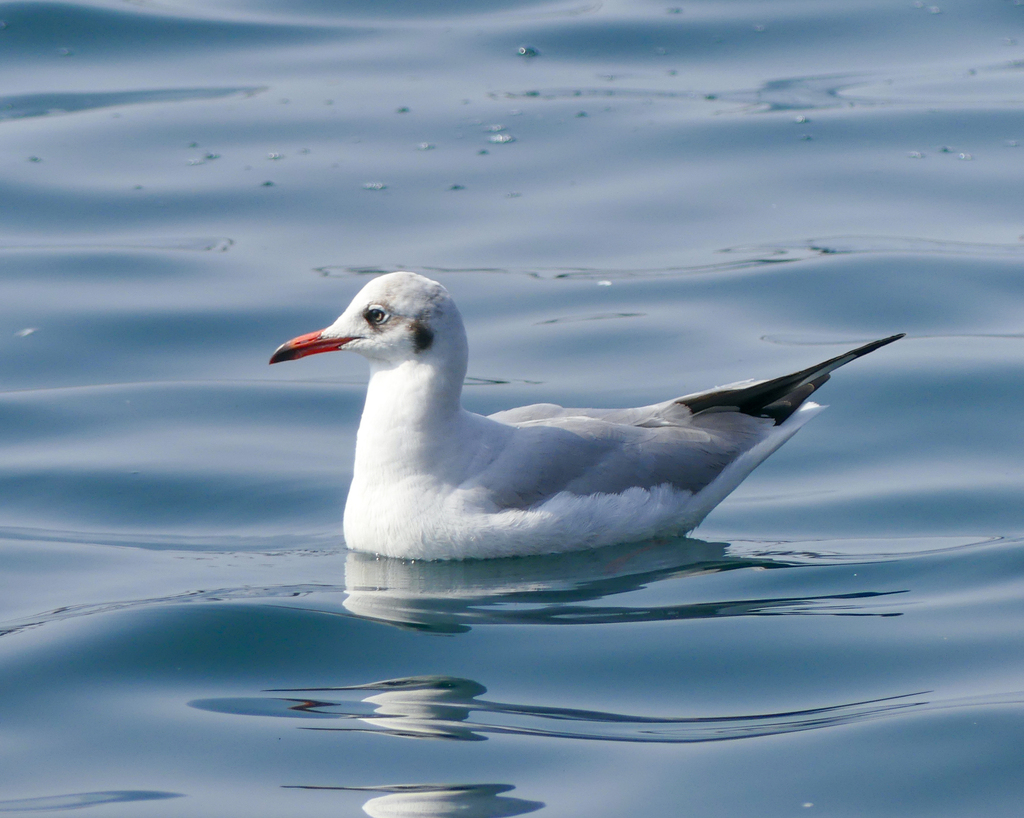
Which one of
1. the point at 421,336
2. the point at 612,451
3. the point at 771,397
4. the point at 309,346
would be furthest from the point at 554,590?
the point at 771,397

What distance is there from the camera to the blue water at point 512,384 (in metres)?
4.87

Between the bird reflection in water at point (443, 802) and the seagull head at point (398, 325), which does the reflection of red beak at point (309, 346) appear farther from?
the bird reflection in water at point (443, 802)

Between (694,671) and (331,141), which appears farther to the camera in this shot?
(331,141)

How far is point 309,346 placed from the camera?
A: 22.1ft

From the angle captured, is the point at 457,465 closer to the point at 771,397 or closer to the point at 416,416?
the point at 416,416

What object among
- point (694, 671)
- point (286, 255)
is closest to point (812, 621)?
point (694, 671)

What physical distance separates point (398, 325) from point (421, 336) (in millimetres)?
117

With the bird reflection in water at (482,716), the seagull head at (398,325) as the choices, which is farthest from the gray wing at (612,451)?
the bird reflection in water at (482,716)

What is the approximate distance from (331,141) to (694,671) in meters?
9.14

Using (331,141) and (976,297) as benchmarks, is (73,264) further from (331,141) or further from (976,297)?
(976,297)

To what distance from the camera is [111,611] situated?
602 cm

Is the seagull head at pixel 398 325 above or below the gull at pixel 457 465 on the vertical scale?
above

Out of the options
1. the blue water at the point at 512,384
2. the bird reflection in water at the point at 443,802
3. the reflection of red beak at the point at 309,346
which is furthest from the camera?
the reflection of red beak at the point at 309,346

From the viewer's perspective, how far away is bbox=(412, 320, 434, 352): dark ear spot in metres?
6.64
